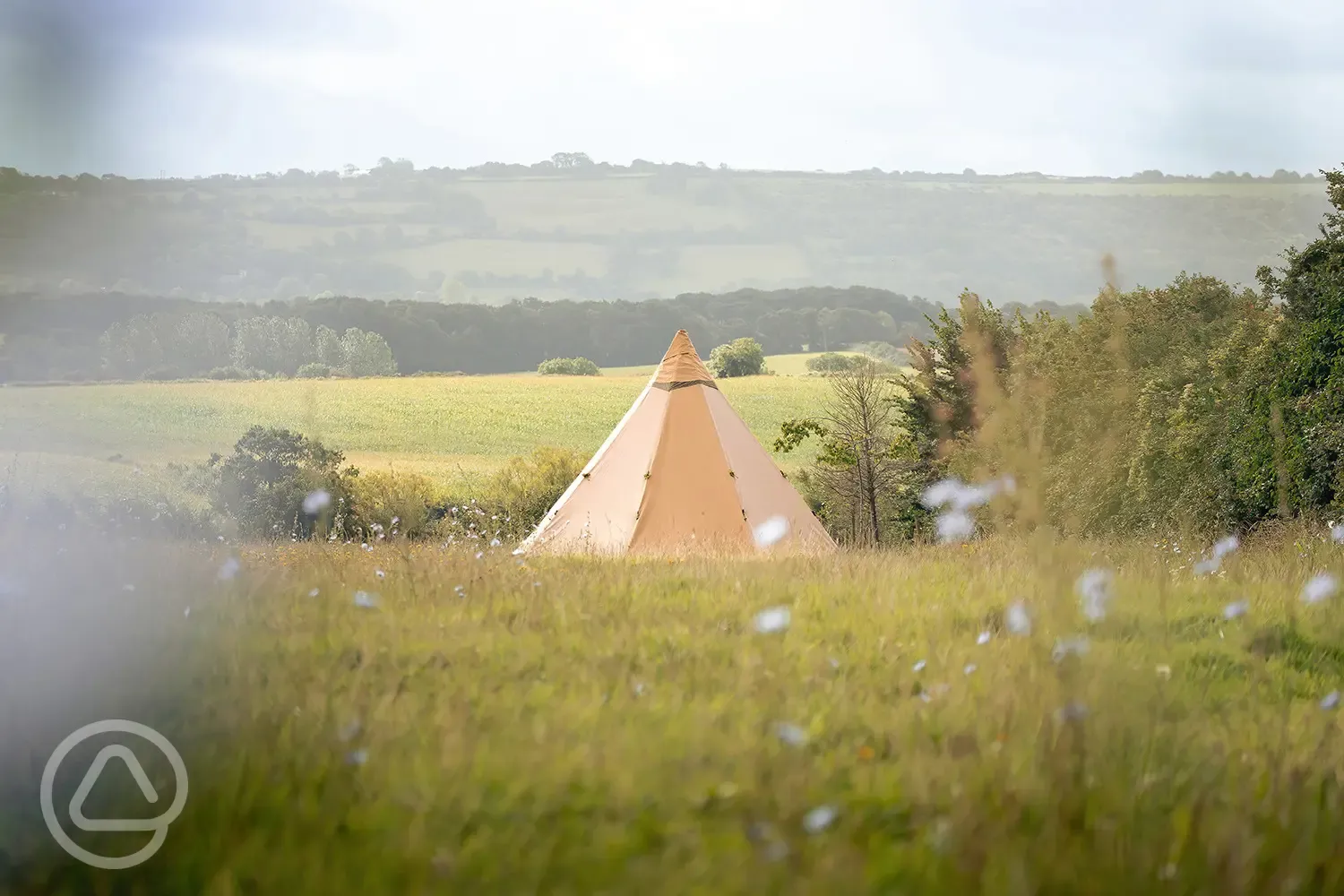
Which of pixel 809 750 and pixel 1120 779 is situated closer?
pixel 1120 779

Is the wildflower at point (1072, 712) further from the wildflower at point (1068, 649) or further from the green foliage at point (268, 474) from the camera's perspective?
the green foliage at point (268, 474)

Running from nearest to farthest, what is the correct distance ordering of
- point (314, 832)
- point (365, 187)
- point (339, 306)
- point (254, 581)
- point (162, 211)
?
point (314, 832)
point (162, 211)
point (254, 581)
point (339, 306)
point (365, 187)

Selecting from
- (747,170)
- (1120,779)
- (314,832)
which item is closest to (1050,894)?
(1120,779)

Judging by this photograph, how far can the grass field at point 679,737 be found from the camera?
69.4 inches

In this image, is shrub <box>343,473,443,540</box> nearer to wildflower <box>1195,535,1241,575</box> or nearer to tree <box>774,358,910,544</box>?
tree <box>774,358,910,544</box>

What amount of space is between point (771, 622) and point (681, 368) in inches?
326

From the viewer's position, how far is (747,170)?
283ft

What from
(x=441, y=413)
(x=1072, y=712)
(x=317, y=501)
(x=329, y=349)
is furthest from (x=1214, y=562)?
(x=329, y=349)

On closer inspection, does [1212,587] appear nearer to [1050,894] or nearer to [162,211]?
[1050,894]

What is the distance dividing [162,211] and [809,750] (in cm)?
265

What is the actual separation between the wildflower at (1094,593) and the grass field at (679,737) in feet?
0.16

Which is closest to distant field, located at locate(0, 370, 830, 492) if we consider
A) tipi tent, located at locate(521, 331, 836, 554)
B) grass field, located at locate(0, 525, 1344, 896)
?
tipi tent, located at locate(521, 331, 836, 554)

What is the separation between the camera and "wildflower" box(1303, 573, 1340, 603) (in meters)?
3.87

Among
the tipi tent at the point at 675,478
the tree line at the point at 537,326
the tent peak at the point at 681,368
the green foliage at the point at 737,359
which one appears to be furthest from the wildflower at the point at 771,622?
the green foliage at the point at 737,359
